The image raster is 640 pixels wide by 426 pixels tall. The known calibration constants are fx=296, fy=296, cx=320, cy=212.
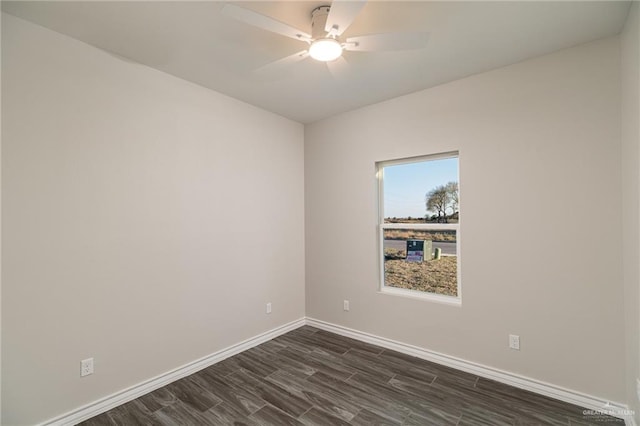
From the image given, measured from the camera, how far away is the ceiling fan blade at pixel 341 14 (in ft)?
4.85

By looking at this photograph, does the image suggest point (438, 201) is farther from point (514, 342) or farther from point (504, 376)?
point (504, 376)

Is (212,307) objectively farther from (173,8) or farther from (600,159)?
(600,159)

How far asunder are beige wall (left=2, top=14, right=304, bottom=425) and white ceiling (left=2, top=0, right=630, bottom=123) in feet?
0.97

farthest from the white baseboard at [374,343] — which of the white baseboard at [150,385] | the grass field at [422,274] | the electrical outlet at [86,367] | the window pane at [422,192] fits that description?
the window pane at [422,192]

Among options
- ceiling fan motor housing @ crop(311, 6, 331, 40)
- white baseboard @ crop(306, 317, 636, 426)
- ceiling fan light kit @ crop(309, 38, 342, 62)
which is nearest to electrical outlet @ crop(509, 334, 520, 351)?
white baseboard @ crop(306, 317, 636, 426)

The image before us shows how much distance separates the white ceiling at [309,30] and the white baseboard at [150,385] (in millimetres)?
2652

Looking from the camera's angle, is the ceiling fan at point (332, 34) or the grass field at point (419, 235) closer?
the ceiling fan at point (332, 34)

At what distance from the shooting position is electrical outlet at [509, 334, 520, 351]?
97.6 inches

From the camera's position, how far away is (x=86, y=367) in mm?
2139

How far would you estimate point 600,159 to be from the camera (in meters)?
2.18

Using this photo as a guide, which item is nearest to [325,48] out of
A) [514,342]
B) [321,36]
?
[321,36]

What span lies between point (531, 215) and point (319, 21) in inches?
86.8

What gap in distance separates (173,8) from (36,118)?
118cm

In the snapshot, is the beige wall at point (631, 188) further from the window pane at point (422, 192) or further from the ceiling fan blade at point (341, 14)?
the ceiling fan blade at point (341, 14)
